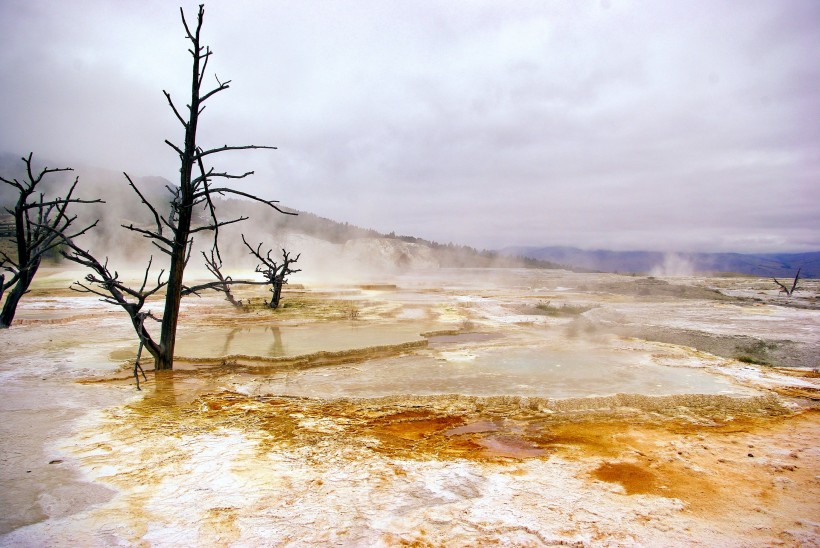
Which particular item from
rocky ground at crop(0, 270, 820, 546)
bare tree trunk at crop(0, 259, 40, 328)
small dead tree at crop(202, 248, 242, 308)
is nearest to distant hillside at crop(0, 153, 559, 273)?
small dead tree at crop(202, 248, 242, 308)

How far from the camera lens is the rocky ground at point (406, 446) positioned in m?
2.75

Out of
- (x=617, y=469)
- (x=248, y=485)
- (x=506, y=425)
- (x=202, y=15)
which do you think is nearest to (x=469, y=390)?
(x=506, y=425)

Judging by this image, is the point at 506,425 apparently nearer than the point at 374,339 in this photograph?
Yes

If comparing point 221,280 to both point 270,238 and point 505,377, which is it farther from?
point 270,238

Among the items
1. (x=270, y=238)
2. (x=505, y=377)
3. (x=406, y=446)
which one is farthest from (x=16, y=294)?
(x=270, y=238)

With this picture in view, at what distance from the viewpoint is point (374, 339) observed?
987cm

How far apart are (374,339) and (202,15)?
6605 mm

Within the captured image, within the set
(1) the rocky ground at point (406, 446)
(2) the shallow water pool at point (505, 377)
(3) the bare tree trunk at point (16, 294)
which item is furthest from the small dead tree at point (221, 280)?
(3) the bare tree trunk at point (16, 294)

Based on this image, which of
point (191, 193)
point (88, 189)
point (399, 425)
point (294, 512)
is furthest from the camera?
point (88, 189)

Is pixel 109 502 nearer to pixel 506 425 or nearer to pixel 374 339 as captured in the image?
pixel 506 425

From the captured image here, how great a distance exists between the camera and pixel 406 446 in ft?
13.6

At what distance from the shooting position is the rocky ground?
9.03 ft

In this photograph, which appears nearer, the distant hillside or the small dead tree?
the small dead tree

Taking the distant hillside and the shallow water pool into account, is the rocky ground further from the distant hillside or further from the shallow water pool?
the distant hillside
